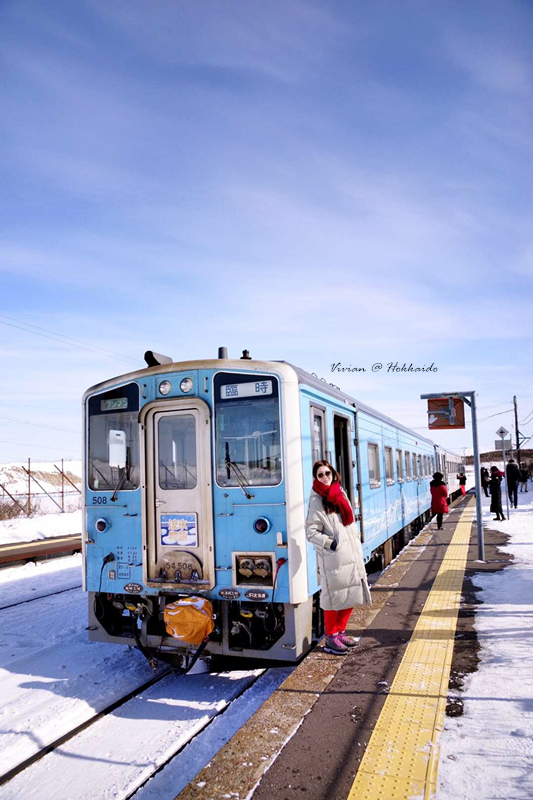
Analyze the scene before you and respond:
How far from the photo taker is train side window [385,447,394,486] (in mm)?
10719

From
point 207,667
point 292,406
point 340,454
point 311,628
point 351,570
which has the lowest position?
point 207,667

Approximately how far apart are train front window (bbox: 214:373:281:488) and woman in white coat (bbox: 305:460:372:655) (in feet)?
1.44

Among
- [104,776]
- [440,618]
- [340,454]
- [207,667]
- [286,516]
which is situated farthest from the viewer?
[340,454]

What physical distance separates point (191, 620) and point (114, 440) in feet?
6.58

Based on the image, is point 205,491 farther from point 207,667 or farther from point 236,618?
point 207,667

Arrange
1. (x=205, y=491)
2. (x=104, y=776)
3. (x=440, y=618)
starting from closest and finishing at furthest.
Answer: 1. (x=104, y=776)
2. (x=205, y=491)
3. (x=440, y=618)

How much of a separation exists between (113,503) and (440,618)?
3.75 metres

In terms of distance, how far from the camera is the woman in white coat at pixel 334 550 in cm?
538

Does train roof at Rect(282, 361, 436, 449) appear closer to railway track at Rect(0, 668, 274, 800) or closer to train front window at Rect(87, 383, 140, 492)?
train front window at Rect(87, 383, 140, 492)

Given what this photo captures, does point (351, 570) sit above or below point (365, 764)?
above

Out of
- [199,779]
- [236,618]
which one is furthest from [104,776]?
[236,618]

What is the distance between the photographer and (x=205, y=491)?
5672 mm

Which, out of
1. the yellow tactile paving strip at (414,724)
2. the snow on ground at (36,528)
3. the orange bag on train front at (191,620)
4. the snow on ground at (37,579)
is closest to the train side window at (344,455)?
the yellow tactile paving strip at (414,724)

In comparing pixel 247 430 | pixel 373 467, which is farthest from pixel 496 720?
pixel 373 467
